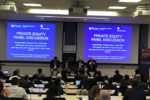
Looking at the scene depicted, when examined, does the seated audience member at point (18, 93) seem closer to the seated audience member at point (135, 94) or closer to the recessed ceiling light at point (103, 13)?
the seated audience member at point (135, 94)

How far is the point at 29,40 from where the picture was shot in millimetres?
19016

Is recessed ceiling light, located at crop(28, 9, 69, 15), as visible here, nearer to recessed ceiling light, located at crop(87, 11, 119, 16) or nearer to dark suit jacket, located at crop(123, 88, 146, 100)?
recessed ceiling light, located at crop(87, 11, 119, 16)

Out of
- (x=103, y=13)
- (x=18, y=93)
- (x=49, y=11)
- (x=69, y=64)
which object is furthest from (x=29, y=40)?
(x=18, y=93)

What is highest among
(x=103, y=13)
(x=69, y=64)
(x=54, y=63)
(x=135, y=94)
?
(x=103, y=13)

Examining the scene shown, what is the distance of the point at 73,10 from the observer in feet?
42.3

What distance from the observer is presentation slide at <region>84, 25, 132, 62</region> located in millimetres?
19016

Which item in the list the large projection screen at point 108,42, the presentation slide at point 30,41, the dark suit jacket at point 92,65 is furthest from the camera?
the large projection screen at point 108,42

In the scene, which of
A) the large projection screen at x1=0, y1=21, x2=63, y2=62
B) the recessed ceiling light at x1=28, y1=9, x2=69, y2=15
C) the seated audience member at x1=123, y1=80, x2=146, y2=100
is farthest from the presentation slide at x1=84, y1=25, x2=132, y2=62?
the seated audience member at x1=123, y1=80, x2=146, y2=100

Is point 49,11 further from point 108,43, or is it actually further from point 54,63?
point 108,43

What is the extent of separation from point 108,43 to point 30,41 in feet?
13.5

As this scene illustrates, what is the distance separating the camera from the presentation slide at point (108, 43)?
19016mm

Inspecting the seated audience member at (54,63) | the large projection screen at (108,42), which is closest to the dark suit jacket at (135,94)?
the seated audience member at (54,63)

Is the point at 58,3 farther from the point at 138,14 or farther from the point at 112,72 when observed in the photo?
the point at 112,72

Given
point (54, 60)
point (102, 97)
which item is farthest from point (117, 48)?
point (102, 97)
